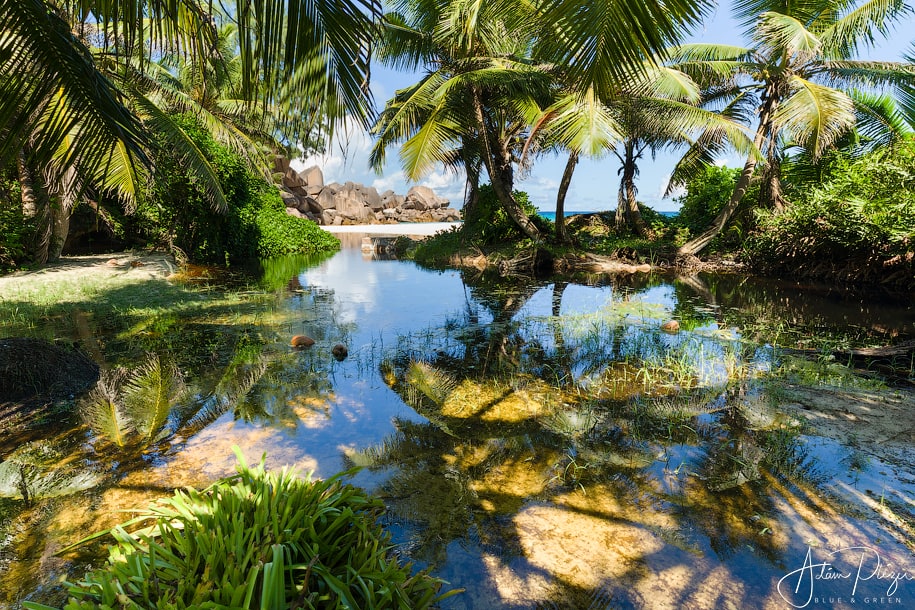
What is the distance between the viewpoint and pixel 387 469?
3105 mm

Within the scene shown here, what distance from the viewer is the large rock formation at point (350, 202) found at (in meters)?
33.1

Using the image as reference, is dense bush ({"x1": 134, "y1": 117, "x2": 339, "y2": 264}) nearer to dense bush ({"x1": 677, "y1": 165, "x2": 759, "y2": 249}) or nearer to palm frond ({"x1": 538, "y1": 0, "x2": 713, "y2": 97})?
palm frond ({"x1": 538, "y1": 0, "x2": 713, "y2": 97})

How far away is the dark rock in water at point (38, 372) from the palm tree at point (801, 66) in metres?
13.3

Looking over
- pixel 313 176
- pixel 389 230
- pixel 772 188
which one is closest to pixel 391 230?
pixel 389 230

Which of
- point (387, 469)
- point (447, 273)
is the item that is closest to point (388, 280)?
point (447, 273)

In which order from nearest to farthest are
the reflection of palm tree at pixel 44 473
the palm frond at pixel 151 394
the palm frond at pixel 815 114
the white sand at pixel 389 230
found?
the reflection of palm tree at pixel 44 473 → the palm frond at pixel 151 394 → the palm frond at pixel 815 114 → the white sand at pixel 389 230

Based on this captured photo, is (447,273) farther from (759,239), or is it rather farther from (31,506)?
(31,506)

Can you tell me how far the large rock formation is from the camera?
33.1m

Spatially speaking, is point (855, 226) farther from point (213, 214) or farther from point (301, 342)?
point (213, 214)

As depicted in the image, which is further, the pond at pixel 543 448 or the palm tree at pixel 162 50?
the palm tree at pixel 162 50

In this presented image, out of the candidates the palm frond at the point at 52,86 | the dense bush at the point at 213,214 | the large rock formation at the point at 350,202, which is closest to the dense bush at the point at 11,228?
the dense bush at the point at 213,214

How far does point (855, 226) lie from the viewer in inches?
343

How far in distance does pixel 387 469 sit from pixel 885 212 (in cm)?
924

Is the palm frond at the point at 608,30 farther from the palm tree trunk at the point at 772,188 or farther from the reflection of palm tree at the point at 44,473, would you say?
the palm tree trunk at the point at 772,188
